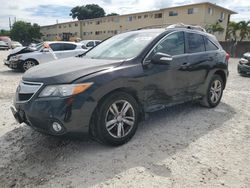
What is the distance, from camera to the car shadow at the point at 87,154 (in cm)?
276

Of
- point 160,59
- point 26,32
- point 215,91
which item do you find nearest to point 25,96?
point 160,59

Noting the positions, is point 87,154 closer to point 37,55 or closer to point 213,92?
point 213,92

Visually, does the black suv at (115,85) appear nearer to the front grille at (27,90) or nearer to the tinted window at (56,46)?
the front grille at (27,90)

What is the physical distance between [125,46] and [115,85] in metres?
1.08

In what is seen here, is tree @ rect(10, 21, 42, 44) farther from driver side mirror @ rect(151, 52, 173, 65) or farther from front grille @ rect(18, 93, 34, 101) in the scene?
driver side mirror @ rect(151, 52, 173, 65)

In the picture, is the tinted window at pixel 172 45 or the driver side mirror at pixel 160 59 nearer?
the driver side mirror at pixel 160 59

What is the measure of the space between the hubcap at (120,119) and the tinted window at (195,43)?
1.90 metres

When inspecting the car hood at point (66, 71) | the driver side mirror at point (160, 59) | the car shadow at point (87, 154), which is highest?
the driver side mirror at point (160, 59)

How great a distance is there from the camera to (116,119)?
10.9 feet

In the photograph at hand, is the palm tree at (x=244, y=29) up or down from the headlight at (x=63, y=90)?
up

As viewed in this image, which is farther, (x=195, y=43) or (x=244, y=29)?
(x=244, y=29)

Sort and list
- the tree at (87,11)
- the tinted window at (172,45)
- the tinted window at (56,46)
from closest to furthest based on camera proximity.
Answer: the tinted window at (172,45) → the tinted window at (56,46) → the tree at (87,11)

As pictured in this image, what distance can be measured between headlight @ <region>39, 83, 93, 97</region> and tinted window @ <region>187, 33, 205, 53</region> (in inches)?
96.9

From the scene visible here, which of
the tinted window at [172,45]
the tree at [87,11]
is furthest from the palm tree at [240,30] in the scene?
the tree at [87,11]
